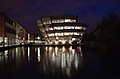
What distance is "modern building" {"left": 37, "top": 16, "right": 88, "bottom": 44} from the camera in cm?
14775

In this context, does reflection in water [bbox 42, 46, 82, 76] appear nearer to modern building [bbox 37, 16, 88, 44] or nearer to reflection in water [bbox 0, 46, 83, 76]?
reflection in water [bbox 0, 46, 83, 76]

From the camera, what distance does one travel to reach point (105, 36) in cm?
5812

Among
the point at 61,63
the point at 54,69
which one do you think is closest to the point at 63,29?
the point at 61,63

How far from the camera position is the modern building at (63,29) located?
14775 centimetres

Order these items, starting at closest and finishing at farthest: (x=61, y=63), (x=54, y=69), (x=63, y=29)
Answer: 1. (x=54, y=69)
2. (x=61, y=63)
3. (x=63, y=29)

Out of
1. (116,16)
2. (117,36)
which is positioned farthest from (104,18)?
(117,36)

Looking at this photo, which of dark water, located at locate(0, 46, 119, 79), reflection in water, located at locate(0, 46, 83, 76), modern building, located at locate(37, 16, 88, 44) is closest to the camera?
dark water, located at locate(0, 46, 119, 79)

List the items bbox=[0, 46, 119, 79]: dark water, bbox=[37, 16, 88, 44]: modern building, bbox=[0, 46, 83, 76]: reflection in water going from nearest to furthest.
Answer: bbox=[0, 46, 119, 79]: dark water
bbox=[0, 46, 83, 76]: reflection in water
bbox=[37, 16, 88, 44]: modern building

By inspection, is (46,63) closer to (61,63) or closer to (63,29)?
(61,63)

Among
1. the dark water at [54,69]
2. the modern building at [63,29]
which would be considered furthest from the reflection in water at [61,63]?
the modern building at [63,29]

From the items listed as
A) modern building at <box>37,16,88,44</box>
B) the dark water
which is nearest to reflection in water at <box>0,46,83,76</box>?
the dark water

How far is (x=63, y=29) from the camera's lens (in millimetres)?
148125

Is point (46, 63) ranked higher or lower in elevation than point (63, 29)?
lower

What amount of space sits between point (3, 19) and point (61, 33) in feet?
203
